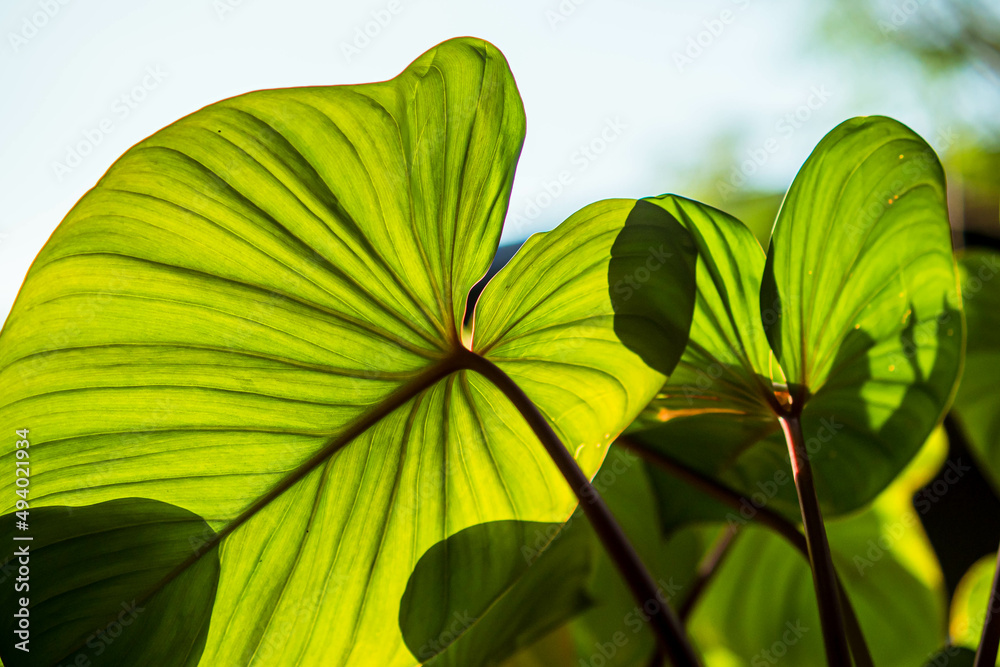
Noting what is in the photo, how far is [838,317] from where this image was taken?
0.49m

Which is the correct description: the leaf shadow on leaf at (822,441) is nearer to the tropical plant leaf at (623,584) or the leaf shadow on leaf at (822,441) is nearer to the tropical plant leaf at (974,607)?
the tropical plant leaf at (623,584)

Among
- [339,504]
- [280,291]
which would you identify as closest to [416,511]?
[339,504]

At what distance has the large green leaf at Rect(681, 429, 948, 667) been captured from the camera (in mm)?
834

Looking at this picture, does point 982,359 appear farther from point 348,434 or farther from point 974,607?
point 348,434

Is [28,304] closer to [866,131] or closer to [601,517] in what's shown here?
[601,517]

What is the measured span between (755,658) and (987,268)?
65cm

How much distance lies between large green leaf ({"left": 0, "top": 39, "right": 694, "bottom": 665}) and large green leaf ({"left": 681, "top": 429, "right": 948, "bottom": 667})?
57cm

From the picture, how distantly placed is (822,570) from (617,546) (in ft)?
0.52

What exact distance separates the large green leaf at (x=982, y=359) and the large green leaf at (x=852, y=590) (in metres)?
0.09

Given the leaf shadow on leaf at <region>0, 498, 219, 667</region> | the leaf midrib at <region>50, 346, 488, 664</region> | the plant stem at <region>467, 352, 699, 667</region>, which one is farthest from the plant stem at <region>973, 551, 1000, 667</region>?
the leaf shadow on leaf at <region>0, 498, 219, 667</region>

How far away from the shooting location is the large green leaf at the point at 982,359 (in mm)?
675

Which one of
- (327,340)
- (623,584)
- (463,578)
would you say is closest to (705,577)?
(623,584)

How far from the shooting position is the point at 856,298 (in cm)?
48

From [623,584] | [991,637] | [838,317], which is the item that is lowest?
[623,584]
